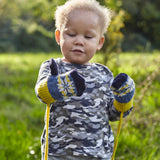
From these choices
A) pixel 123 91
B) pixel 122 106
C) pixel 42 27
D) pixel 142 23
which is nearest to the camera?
pixel 123 91

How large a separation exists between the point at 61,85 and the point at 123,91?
1.38 ft

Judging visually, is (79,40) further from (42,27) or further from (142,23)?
(142,23)

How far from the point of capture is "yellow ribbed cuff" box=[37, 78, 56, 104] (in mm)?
1581

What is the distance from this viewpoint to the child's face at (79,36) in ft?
5.97

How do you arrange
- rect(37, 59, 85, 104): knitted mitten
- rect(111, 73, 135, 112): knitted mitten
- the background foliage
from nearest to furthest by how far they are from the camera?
rect(37, 59, 85, 104): knitted mitten, rect(111, 73, 135, 112): knitted mitten, the background foliage

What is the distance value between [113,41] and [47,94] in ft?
15.3

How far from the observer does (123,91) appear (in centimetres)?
177

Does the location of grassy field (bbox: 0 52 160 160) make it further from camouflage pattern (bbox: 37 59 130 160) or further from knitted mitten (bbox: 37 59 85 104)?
knitted mitten (bbox: 37 59 85 104)

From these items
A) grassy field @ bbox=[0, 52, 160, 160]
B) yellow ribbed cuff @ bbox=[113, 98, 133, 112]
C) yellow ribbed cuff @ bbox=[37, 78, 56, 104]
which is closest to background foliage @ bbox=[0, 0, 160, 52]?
grassy field @ bbox=[0, 52, 160, 160]

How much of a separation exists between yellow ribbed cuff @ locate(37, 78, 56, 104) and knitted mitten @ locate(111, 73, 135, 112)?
39 centimetres

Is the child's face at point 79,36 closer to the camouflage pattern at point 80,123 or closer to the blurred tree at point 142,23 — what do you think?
the camouflage pattern at point 80,123

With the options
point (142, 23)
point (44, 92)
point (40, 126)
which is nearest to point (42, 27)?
point (142, 23)

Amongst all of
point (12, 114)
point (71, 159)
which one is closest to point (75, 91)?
point (71, 159)

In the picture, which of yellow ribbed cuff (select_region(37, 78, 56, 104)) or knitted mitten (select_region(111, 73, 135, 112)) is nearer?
yellow ribbed cuff (select_region(37, 78, 56, 104))
